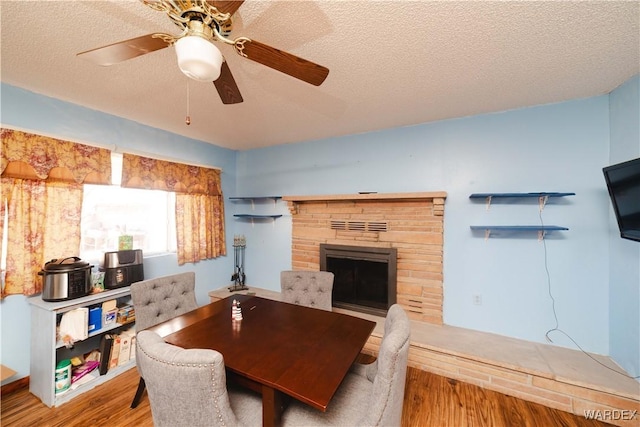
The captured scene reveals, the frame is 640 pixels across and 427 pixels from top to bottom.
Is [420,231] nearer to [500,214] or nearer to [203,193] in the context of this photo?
[500,214]

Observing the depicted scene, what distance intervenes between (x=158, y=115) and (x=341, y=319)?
273cm

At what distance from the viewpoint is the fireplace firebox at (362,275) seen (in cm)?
292

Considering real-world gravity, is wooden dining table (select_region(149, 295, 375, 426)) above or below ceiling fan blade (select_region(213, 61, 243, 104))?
below

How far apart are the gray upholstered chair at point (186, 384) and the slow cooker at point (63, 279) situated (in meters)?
1.57

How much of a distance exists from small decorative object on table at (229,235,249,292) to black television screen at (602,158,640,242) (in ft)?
13.2

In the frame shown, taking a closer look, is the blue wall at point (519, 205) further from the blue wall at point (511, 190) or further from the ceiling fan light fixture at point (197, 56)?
the ceiling fan light fixture at point (197, 56)

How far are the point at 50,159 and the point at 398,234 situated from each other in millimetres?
3444

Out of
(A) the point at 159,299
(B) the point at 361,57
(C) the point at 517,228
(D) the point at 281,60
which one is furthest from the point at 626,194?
(A) the point at 159,299

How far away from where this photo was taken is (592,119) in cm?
220

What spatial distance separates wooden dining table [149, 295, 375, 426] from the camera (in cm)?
115

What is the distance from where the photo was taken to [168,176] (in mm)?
3062

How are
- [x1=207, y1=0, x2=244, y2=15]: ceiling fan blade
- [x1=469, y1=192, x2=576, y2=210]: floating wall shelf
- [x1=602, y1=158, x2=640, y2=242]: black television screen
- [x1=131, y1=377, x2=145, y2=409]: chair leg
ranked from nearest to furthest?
[x1=207, y1=0, x2=244, y2=15]: ceiling fan blade → [x1=602, y1=158, x2=640, y2=242]: black television screen → [x1=131, y1=377, x2=145, y2=409]: chair leg → [x1=469, y1=192, x2=576, y2=210]: floating wall shelf

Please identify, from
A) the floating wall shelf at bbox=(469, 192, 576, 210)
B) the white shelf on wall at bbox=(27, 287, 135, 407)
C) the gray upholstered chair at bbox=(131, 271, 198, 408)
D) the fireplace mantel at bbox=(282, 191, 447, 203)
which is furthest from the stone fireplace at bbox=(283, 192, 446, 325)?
the white shelf on wall at bbox=(27, 287, 135, 407)

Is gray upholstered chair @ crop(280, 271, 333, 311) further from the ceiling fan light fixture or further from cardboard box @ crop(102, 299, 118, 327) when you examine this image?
the ceiling fan light fixture
